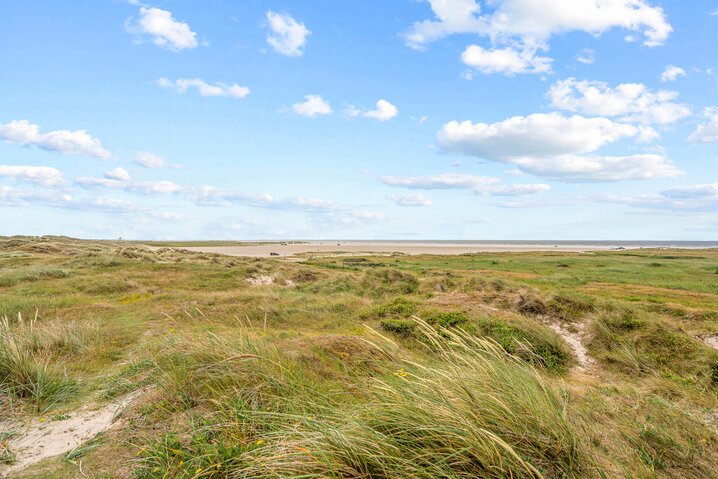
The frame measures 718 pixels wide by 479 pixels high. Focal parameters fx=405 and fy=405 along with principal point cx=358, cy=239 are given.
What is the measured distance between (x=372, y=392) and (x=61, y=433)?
460 centimetres

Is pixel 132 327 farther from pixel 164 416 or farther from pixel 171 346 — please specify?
pixel 164 416

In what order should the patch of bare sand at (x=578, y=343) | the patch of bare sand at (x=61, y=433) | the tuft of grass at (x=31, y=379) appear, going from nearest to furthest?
the patch of bare sand at (x=61, y=433)
the tuft of grass at (x=31, y=379)
the patch of bare sand at (x=578, y=343)

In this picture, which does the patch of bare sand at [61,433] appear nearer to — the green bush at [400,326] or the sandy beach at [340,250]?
the green bush at [400,326]

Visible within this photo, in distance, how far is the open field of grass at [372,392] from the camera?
140 inches

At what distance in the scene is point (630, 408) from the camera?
20.2 feet

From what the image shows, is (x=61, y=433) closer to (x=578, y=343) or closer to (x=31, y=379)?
(x=31, y=379)

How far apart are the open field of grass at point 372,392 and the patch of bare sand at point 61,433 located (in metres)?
0.11

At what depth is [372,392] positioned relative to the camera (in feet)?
14.2

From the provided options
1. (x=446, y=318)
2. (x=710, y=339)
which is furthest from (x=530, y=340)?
(x=710, y=339)

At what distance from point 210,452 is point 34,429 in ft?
11.9

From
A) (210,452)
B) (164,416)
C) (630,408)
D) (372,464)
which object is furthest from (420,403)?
(630,408)

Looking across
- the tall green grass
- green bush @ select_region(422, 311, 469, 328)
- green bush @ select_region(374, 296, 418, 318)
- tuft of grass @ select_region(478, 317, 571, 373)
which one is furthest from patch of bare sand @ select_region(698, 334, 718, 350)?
the tall green grass

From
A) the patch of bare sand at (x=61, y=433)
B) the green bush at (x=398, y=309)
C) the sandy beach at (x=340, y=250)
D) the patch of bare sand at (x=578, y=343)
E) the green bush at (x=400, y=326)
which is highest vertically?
the sandy beach at (x=340, y=250)

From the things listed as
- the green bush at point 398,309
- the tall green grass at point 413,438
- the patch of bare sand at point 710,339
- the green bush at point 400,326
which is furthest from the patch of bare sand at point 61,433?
the patch of bare sand at point 710,339
